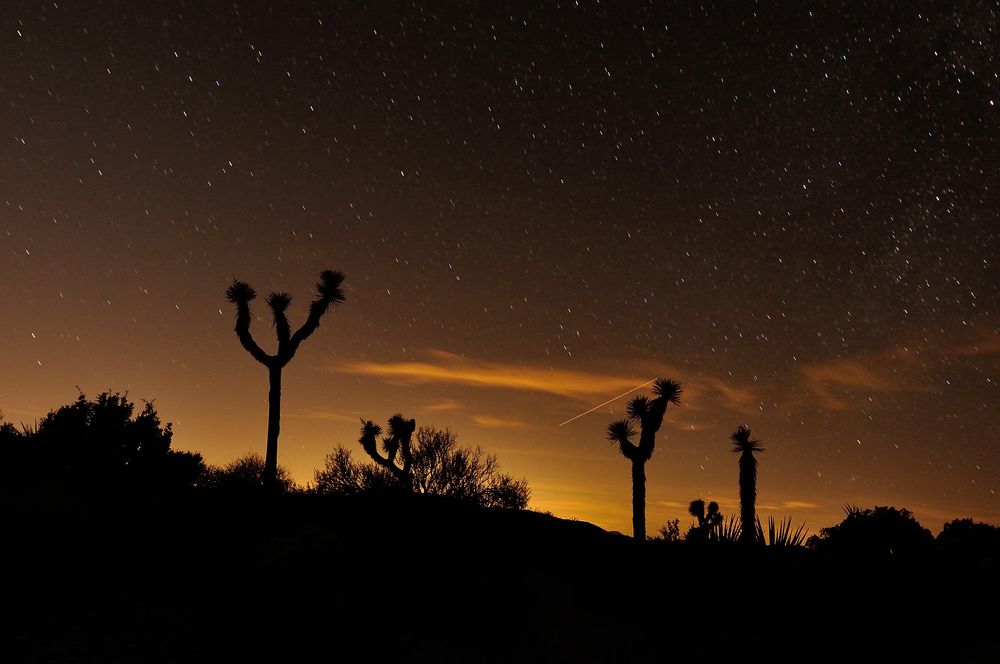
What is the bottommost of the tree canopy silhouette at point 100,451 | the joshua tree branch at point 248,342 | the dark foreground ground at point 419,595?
the dark foreground ground at point 419,595

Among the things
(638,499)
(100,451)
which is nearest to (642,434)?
(638,499)

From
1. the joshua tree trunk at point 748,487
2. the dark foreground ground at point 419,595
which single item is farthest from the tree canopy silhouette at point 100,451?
the joshua tree trunk at point 748,487

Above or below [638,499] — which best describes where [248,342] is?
above

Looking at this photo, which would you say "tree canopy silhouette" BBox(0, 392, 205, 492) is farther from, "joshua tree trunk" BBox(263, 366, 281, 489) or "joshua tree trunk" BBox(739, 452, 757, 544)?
"joshua tree trunk" BBox(739, 452, 757, 544)

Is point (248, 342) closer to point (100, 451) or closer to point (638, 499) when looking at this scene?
point (100, 451)

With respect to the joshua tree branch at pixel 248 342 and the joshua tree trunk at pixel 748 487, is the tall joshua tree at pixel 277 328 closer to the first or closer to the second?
the joshua tree branch at pixel 248 342

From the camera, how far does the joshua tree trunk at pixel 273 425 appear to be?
26.1 meters

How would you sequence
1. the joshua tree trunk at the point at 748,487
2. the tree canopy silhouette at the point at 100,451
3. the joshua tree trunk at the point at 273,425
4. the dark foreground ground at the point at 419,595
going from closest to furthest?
1. the dark foreground ground at the point at 419,595
2. the tree canopy silhouette at the point at 100,451
3. the joshua tree trunk at the point at 273,425
4. the joshua tree trunk at the point at 748,487

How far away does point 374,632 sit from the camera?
10812 mm

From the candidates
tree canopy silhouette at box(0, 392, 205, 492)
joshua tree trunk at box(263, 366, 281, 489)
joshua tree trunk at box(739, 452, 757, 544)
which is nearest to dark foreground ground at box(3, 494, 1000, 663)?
tree canopy silhouette at box(0, 392, 205, 492)

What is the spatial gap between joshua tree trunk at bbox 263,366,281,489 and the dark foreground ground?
469 inches

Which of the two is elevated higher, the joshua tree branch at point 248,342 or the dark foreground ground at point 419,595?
the joshua tree branch at point 248,342

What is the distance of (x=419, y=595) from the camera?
38.8ft

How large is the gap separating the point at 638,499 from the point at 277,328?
14.1 meters
